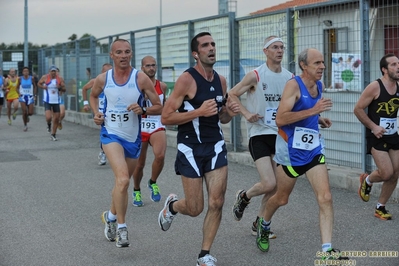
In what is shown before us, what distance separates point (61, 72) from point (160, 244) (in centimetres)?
2206

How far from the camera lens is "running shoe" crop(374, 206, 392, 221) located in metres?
8.40

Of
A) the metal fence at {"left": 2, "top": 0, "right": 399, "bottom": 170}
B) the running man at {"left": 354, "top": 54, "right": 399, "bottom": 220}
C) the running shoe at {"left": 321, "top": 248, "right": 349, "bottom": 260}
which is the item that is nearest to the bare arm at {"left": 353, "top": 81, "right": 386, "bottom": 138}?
the running man at {"left": 354, "top": 54, "right": 399, "bottom": 220}

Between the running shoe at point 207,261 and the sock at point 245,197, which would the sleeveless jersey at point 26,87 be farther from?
the running shoe at point 207,261

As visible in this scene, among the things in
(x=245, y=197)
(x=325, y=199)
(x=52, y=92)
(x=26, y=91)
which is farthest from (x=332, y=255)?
(x=26, y=91)

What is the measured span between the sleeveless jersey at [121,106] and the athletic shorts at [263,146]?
1284mm

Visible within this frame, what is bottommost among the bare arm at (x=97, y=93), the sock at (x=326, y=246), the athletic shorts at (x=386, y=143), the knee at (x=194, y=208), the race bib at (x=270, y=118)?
the sock at (x=326, y=246)

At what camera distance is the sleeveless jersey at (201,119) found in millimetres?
6488

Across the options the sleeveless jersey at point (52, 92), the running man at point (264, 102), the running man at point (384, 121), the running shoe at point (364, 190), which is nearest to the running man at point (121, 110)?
the running man at point (264, 102)

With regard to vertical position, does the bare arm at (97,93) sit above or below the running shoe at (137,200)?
above

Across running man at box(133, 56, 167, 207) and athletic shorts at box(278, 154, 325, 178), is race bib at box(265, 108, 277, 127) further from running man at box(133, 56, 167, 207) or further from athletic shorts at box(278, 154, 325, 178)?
running man at box(133, 56, 167, 207)

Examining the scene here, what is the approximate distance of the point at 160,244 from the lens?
7.42 m

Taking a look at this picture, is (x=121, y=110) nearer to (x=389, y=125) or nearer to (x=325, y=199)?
(x=325, y=199)

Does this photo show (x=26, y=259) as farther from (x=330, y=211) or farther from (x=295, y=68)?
(x=295, y=68)

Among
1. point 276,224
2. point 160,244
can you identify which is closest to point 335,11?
point 276,224
